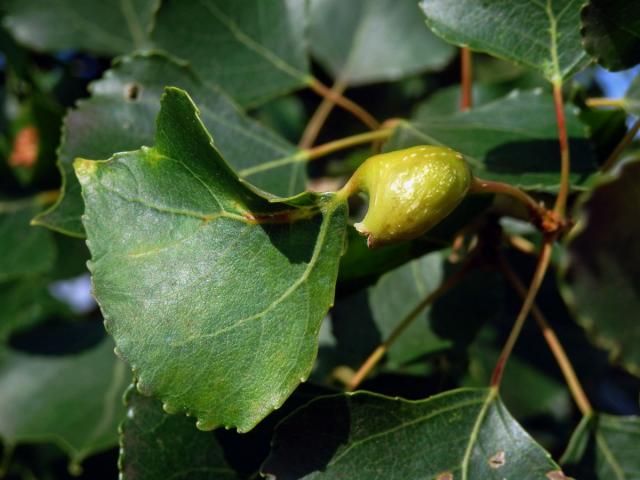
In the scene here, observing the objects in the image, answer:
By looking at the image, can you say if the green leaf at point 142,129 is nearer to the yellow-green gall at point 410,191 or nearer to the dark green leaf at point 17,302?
the yellow-green gall at point 410,191

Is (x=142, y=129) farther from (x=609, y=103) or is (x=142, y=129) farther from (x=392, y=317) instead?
(x=609, y=103)

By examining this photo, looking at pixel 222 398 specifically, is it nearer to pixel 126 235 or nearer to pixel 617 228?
pixel 126 235

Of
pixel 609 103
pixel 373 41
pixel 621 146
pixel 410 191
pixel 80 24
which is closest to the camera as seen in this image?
pixel 410 191

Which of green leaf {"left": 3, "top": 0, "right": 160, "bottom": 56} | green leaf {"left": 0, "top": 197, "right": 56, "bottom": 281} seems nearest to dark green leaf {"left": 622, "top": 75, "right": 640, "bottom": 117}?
green leaf {"left": 3, "top": 0, "right": 160, "bottom": 56}

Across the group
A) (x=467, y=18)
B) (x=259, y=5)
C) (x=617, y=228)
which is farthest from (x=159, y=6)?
(x=617, y=228)

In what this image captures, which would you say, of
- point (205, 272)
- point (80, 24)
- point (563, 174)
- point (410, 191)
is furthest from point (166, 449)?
point (80, 24)
